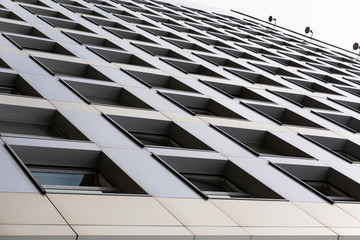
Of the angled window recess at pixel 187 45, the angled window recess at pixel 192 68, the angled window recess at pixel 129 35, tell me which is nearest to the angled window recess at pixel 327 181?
the angled window recess at pixel 192 68

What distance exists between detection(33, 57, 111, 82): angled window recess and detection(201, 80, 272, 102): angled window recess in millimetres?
5300

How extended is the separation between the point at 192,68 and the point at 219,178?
1439 centimetres

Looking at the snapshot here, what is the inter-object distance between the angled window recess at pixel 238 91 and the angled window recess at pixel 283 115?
56.7 inches

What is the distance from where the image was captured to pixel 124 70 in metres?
29.2

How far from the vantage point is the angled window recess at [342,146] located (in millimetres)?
26413

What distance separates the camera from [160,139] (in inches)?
894

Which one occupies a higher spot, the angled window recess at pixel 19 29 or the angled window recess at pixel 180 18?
the angled window recess at pixel 180 18

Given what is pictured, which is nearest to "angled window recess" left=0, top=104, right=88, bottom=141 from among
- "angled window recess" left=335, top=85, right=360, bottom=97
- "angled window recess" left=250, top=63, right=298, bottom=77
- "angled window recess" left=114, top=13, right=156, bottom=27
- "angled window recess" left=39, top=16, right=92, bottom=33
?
"angled window recess" left=39, top=16, right=92, bottom=33

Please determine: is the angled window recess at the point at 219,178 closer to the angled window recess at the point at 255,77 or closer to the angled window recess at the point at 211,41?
the angled window recess at the point at 255,77

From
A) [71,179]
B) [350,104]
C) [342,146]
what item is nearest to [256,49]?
[350,104]

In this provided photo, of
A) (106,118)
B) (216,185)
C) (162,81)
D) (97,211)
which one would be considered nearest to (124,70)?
(162,81)

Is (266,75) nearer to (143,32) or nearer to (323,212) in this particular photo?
(143,32)

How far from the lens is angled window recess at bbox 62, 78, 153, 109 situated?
994 inches

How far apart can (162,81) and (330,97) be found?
1006cm
